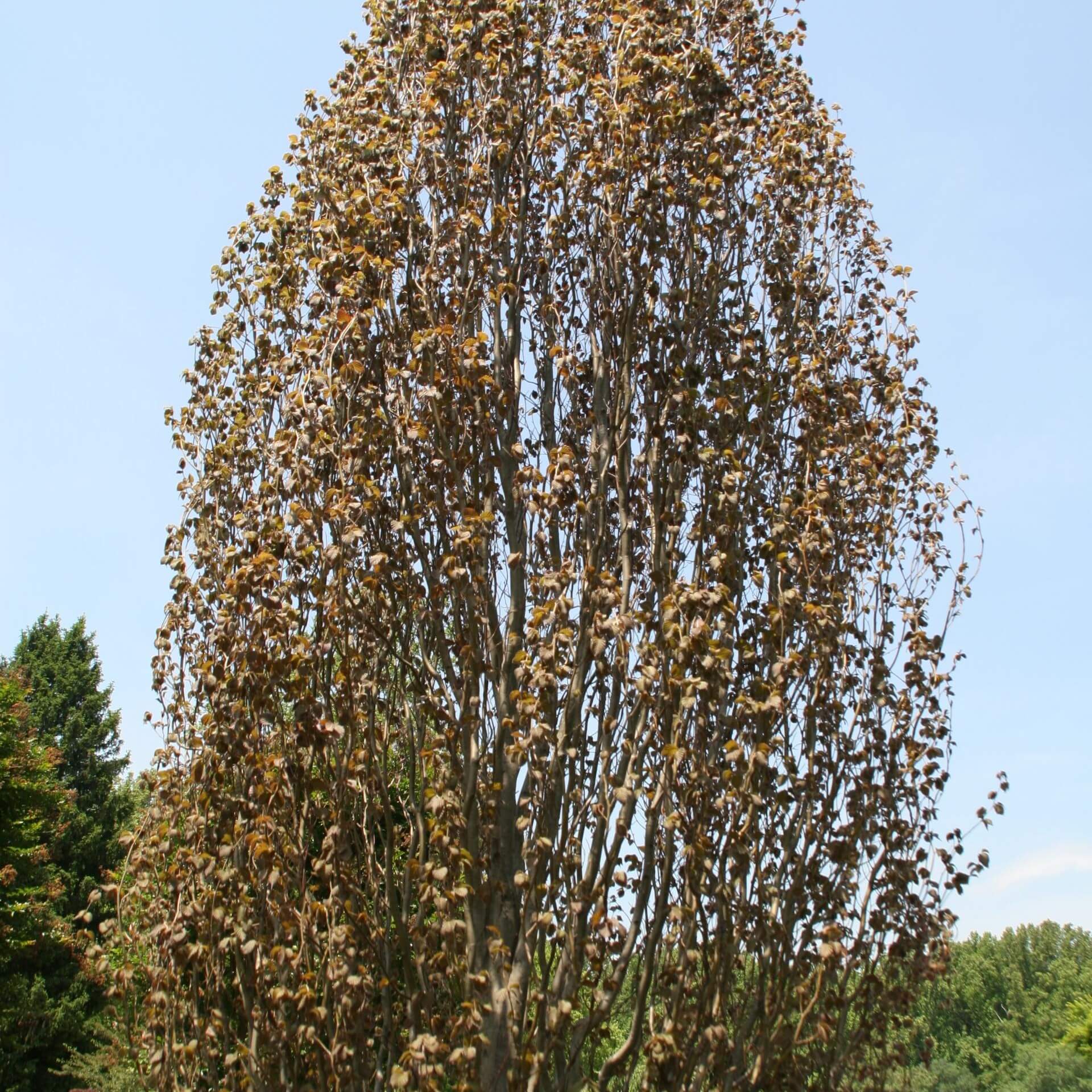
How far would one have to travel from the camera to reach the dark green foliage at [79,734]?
90.3ft

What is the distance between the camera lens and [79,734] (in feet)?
106

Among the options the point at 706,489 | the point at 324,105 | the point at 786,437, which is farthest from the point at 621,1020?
the point at 324,105

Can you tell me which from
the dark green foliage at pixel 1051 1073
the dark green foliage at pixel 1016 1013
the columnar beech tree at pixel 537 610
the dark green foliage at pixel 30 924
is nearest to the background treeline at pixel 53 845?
the dark green foliage at pixel 30 924

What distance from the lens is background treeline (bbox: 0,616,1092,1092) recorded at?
18.0 m

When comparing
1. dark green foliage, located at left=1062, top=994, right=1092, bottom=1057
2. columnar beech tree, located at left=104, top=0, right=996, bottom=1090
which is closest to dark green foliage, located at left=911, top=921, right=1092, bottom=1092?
dark green foliage, located at left=1062, top=994, right=1092, bottom=1057

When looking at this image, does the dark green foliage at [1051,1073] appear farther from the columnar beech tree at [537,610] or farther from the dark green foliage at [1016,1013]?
the columnar beech tree at [537,610]

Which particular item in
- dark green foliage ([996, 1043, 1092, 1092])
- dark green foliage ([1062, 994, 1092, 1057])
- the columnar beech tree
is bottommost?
dark green foliage ([996, 1043, 1092, 1092])

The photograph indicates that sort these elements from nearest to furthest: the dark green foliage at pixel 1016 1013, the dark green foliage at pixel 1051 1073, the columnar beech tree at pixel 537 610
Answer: the columnar beech tree at pixel 537 610
the dark green foliage at pixel 1051 1073
the dark green foliage at pixel 1016 1013

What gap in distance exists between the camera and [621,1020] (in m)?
5.49

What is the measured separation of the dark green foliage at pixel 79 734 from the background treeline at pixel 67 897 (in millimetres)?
40

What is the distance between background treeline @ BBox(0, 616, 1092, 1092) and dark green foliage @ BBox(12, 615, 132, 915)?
0.13 feet

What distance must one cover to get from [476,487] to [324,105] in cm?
304

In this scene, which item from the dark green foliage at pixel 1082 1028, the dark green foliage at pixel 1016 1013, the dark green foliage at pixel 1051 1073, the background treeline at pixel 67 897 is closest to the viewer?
the background treeline at pixel 67 897

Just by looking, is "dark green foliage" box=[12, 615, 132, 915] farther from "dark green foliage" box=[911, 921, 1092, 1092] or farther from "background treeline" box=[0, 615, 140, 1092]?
"dark green foliage" box=[911, 921, 1092, 1092]
